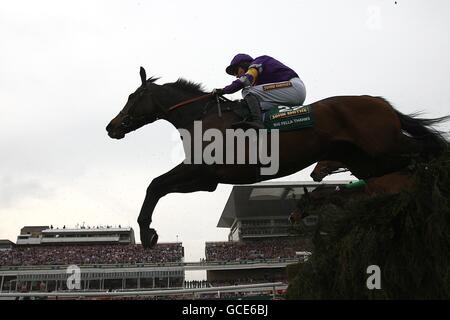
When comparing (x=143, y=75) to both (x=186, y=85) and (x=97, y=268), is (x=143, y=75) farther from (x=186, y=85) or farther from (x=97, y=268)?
(x=97, y=268)

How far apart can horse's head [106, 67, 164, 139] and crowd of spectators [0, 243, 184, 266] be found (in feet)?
84.5

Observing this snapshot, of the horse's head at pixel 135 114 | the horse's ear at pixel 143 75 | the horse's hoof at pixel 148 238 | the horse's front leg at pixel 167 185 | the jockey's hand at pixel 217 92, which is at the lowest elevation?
the horse's hoof at pixel 148 238

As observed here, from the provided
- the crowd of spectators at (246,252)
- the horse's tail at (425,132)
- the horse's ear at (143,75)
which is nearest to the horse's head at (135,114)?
the horse's ear at (143,75)

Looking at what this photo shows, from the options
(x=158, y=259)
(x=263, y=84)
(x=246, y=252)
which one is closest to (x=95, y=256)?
(x=158, y=259)

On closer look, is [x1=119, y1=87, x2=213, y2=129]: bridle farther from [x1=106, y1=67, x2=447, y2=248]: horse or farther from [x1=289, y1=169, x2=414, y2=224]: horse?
[x1=289, y1=169, x2=414, y2=224]: horse

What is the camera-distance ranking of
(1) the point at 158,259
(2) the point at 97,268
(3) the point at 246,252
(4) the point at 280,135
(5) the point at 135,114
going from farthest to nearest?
(3) the point at 246,252 < (1) the point at 158,259 < (2) the point at 97,268 < (5) the point at 135,114 < (4) the point at 280,135

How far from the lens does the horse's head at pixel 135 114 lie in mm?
4711

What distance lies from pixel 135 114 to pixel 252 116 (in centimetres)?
130

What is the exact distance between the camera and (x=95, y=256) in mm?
34969

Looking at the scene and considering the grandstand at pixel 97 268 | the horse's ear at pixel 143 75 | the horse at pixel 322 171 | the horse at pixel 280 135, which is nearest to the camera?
the horse at pixel 280 135

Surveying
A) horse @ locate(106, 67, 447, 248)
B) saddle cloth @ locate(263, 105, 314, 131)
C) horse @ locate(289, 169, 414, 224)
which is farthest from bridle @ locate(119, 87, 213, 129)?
horse @ locate(289, 169, 414, 224)

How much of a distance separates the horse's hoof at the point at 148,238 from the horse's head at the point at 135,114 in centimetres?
121

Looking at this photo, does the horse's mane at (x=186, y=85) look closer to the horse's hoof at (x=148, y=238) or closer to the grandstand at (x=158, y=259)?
the horse's hoof at (x=148, y=238)
